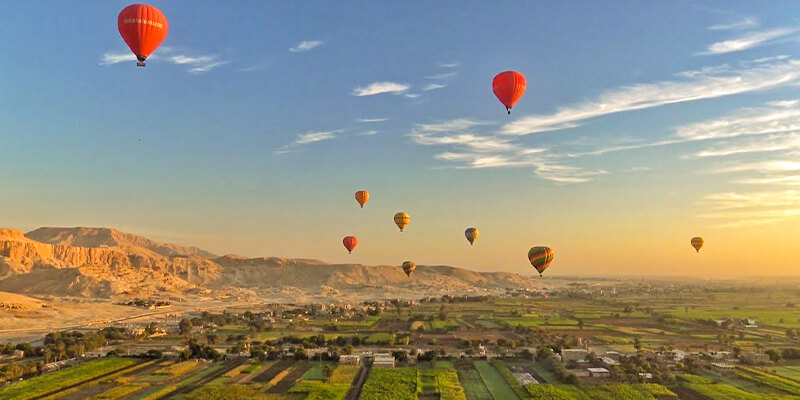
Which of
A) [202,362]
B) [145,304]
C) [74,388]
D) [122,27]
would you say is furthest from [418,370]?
[145,304]

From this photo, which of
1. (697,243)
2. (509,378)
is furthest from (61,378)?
(697,243)

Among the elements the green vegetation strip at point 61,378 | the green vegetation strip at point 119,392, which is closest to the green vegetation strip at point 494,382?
the green vegetation strip at point 119,392

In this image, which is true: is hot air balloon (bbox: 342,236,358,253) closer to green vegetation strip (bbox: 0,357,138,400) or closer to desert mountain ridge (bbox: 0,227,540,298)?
green vegetation strip (bbox: 0,357,138,400)

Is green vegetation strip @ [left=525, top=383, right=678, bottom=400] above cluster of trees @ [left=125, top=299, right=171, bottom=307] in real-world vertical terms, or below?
below

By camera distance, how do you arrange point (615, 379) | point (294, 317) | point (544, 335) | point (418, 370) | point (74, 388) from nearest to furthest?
point (74, 388) → point (615, 379) → point (418, 370) → point (544, 335) → point (294, 317)

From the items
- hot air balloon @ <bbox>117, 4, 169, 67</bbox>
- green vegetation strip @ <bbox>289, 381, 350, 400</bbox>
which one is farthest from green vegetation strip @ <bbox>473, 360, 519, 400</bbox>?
hot air balloon @ <bbox>117, 4, 169, 67</bbox>

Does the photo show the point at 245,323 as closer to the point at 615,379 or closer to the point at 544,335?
the point at 544,335
